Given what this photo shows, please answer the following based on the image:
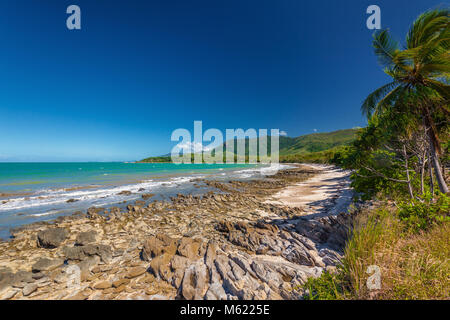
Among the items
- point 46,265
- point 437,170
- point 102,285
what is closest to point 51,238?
point 46,265

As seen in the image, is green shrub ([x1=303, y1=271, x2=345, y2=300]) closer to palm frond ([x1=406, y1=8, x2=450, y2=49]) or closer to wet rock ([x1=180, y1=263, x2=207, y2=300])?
wet rock ([x1=180, y1=263, x2=207, y2=300])

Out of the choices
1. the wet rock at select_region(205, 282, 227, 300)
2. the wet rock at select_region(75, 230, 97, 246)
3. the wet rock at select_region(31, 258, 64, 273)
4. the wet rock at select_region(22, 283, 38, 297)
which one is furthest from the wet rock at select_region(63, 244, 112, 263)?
the wet rock at select_region(205, 282, 227, 300)

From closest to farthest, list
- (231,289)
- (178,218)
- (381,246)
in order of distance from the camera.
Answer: (381,246) < (231,289) < (178,218)

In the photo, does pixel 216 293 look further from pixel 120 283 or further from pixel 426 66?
pixel 426 66

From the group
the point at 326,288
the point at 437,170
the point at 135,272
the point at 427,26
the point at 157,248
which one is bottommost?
the point at 135,272

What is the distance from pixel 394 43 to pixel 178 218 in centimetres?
1468

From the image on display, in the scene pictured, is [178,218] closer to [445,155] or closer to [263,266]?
[263,266]

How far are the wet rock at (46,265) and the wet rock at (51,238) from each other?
193 centimetres

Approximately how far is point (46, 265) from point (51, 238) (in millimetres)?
2628

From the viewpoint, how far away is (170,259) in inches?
210
